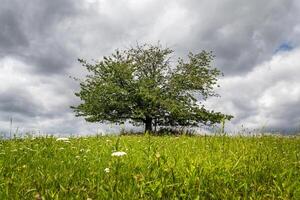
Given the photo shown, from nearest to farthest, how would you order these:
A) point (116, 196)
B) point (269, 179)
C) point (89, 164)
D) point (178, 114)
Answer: point (116, 196)
point (269, 179)
point (89, 164)
point (178, 114)

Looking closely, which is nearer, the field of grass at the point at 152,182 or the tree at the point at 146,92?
the field of grass at the point at 152,182

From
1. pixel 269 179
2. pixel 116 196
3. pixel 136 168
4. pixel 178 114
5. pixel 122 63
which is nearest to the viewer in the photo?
pixel 116 196

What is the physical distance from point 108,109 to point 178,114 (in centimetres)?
586

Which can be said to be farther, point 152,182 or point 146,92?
point 146,92

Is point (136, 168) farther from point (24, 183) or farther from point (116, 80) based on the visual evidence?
point (116, 80)

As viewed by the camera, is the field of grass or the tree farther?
the tree

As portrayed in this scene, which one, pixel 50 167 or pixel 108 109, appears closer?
pixel 50 167

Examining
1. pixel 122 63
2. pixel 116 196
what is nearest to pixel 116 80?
pixel 122 63

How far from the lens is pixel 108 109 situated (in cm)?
3656

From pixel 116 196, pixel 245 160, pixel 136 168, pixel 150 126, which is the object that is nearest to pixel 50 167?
pixel 136 168

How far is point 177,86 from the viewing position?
3644cm

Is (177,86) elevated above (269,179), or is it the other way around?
(177,86)

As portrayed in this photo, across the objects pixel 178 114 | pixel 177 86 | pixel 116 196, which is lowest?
pixel 116 196

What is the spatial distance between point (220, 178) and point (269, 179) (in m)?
0.98
